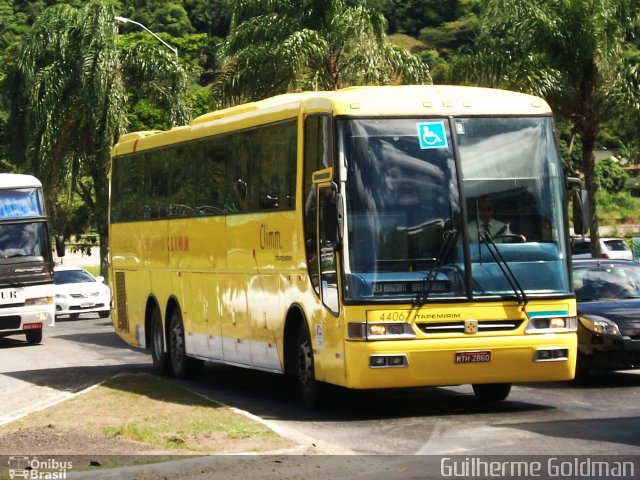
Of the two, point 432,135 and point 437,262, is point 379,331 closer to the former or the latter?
point 437,262

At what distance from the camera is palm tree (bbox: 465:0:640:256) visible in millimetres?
32000

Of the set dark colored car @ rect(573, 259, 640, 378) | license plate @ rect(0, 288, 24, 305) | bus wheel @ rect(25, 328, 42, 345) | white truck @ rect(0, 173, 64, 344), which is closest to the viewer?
dark colored car @ rect(573, 259, 640, 378)

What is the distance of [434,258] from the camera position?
1338cm

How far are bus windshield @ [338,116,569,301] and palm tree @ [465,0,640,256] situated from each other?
18.3m

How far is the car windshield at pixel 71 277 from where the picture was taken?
40219mm

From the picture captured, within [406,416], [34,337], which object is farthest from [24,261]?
[406,416]

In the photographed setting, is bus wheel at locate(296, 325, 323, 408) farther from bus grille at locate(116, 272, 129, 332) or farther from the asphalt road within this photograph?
bus grille at locate(116, 272, 129, 332)

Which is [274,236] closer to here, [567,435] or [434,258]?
[434,258]

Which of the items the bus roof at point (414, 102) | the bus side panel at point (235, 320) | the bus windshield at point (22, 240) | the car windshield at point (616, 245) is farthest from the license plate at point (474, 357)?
the car windshield at point (616, 245)

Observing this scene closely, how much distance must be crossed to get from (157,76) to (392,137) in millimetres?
29684

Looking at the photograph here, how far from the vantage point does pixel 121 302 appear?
22.6m

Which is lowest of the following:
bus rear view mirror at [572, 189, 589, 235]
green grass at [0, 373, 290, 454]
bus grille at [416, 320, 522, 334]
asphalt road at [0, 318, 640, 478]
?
asphalt road at [0, 318, 640, 478]

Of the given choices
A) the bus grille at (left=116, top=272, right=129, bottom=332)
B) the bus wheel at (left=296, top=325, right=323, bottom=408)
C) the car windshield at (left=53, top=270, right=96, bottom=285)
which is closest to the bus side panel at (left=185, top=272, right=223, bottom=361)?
the bus wheel at (left=296, top=325, right=323, bottom=408)

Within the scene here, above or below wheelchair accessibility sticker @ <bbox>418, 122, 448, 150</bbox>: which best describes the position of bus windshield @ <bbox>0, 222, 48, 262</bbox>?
below
